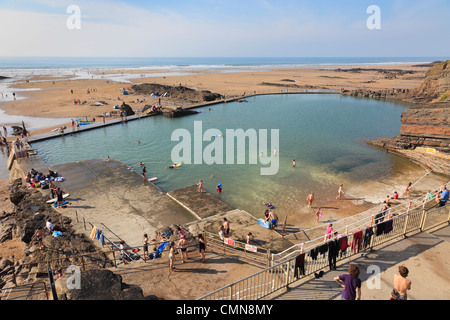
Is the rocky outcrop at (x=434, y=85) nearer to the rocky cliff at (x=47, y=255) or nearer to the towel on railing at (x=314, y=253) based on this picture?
the towel on railing at (x=314, y=253)

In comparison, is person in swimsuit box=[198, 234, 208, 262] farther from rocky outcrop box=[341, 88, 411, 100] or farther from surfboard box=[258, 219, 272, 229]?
rocky outcrop box=[341, 88, 411, 100]

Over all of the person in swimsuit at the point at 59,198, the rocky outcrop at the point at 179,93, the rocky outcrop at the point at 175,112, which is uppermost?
the rocky outcrop at the point at 179,93

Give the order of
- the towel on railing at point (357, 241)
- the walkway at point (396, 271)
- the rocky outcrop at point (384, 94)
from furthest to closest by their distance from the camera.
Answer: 1. the rocky outcrop at point (384, 94)
2. the towel on railing at point (357, 241)
3. the walkway at point (396, 271)

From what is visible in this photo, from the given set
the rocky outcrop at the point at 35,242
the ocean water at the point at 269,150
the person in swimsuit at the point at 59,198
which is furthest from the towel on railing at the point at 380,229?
the person in swimsuit at the point at 59,198

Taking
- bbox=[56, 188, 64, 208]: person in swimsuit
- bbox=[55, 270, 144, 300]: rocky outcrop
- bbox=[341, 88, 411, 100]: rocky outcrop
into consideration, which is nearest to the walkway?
bbox=[55, 270, 144, 300]: rocky outcrop

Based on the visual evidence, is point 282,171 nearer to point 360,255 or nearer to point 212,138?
point 212,138
